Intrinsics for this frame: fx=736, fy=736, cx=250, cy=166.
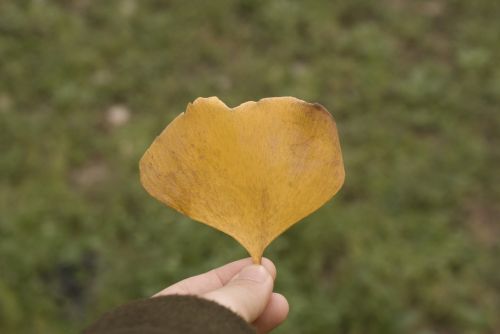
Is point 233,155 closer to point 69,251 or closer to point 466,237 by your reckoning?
point 69,251

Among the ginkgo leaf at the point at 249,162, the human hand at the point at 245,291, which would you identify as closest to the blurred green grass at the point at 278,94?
the human hand at the point at 245,291

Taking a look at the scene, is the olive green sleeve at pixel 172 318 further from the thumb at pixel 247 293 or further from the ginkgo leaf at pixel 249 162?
the ginkgo leaf at pixel 249 162

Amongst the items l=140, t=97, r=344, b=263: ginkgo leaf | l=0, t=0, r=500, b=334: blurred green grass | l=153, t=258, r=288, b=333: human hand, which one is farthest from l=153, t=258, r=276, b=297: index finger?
l=0, t=0, r=500, b=334: blurred green grass

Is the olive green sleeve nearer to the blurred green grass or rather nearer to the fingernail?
the fingernail

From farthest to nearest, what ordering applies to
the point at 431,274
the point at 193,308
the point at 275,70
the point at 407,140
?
the point at 275,70 < the point at 407,140 < the point at 431,274 < the point at 193,308

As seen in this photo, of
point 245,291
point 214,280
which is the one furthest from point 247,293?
point 214,280

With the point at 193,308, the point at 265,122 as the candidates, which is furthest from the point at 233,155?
the point at 193,308
